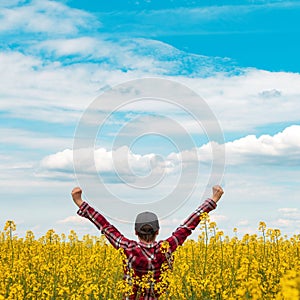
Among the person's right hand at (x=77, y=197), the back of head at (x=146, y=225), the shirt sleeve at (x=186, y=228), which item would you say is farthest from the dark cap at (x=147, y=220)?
the person's right hand at (x=77, y=197)

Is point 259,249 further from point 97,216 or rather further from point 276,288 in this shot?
point 97,216

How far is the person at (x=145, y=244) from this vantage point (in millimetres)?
4590

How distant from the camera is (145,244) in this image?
451cm

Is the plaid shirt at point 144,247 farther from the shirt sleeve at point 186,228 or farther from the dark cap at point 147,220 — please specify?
the dark cap at point 147,220

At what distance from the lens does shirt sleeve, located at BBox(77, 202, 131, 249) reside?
15.5 feet

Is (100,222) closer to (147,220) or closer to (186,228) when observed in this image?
(147,220)

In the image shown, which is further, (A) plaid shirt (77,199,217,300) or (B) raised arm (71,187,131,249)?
(B) raised arm (71,187,131,249)

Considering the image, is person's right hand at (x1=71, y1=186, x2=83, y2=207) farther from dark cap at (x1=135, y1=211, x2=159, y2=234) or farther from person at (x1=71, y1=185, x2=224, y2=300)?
dark cap at (x1=135, y1=211, x2=159, y2=234)

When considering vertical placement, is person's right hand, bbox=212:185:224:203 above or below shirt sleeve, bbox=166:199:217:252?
above

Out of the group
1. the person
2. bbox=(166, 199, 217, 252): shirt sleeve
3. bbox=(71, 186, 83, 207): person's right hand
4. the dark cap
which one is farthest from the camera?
bbox=(71, 186, 83, 207): person's right hand

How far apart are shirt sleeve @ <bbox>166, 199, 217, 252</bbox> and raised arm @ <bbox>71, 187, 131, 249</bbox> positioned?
0.41 metres

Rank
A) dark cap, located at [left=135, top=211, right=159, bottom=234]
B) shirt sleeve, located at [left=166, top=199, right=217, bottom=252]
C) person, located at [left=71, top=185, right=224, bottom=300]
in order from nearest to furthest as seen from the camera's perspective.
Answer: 1. dark cap, located at [left=135, top=211, right=159, bottom=234]
2. person, located at [left=71, top=185, right=224, bottom=300]
3. shirt sleeve, located at [left=166, top=199, right=217, bottom=252]

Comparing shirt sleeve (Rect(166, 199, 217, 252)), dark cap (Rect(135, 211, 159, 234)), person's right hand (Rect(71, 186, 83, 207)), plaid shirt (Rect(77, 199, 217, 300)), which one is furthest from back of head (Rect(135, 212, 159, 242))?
person's right hand (Rect(71, 186, 83, 207))

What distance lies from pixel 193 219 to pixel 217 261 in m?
2.97
